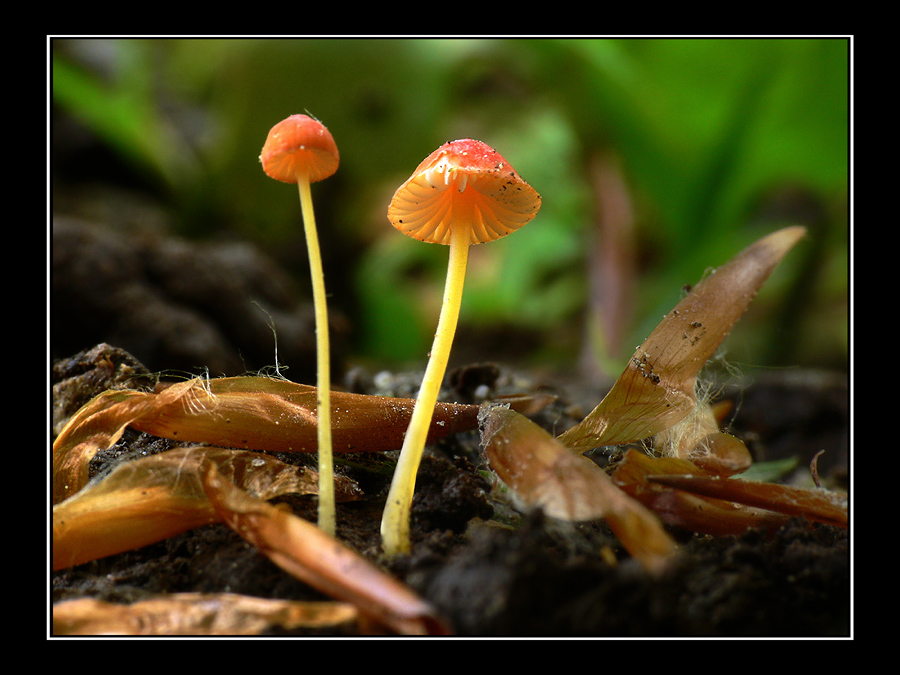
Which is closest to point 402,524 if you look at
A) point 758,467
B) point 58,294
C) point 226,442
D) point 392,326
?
point 226,442

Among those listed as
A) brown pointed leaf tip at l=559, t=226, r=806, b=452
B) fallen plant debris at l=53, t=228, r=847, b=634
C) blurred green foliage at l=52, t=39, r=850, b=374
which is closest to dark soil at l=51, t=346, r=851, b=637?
fallen plant debris at l=53, t=228, r=847, b=634

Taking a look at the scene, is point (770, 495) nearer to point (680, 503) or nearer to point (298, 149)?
point (680, 503)

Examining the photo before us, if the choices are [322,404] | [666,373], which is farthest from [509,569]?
[666,373]

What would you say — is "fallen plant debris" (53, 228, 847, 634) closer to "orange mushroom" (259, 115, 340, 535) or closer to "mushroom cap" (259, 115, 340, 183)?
"orange mushroom" (259, 115, 340, 535)

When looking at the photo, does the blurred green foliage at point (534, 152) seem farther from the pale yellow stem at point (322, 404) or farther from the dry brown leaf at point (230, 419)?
the pale yellow stem at point (322, 404)

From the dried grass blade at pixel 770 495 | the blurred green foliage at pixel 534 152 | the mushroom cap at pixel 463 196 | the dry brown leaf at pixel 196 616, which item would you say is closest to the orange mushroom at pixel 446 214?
the mushroom cap at pixel 463 196
